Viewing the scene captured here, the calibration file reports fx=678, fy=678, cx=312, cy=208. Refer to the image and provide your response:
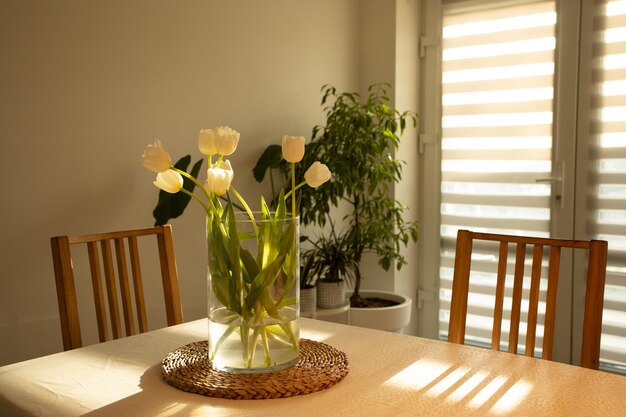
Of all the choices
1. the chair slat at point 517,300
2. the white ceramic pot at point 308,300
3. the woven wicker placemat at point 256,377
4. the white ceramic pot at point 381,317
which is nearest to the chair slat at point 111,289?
the woven wicker placemat at point 256,377

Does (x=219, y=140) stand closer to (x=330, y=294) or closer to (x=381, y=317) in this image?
(x=330, y=294)

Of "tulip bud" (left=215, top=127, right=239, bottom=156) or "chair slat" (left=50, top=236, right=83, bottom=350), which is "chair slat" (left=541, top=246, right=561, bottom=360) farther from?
"chair slat" (left=50, top=236, right=83, bottom=350)

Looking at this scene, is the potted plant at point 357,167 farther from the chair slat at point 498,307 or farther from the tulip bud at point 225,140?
the tulip bud at point 225,140

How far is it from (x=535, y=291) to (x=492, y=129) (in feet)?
7.72

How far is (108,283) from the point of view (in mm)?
1974

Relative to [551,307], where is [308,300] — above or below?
below

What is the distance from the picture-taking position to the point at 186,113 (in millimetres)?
3205

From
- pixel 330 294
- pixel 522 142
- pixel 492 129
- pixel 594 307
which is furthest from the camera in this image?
pixel 492 129

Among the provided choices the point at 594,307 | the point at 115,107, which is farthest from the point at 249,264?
the point at 115,107

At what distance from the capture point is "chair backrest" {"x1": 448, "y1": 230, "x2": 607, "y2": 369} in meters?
→ 1.74

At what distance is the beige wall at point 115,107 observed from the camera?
2.59m

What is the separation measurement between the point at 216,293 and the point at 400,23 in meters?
3.06

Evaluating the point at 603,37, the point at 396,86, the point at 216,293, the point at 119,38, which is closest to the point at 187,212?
the point at 119,38

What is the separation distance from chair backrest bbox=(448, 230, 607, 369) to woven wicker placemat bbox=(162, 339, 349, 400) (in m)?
0.53
